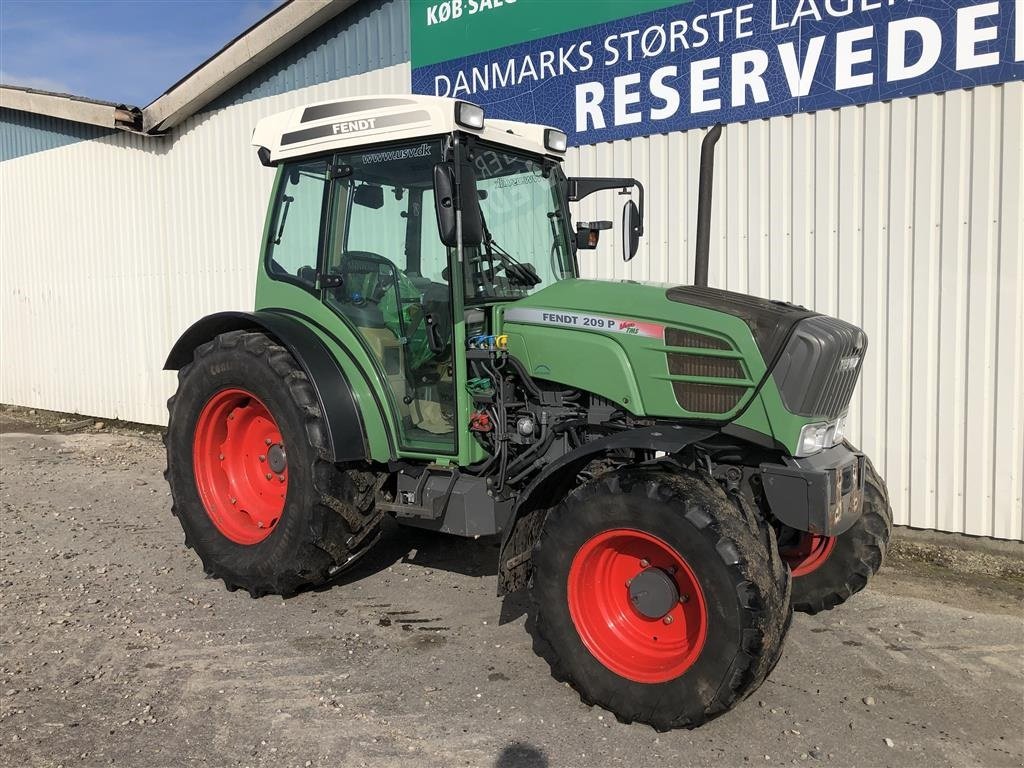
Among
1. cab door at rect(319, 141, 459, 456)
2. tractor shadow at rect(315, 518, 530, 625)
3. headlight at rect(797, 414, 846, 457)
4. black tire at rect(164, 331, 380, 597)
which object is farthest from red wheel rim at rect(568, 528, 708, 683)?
black tire at rect(164, 331, 380, 597)

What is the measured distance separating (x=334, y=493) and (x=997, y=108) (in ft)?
14.5

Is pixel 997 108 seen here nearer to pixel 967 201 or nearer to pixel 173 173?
pixel 967 201

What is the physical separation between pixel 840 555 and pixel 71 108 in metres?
10.1

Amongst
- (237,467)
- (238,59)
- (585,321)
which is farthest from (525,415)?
(238,59)

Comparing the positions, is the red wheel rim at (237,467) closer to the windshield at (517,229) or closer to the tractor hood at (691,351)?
the windshield at (517,229)

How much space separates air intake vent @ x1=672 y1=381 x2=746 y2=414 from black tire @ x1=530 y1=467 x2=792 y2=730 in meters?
0.29

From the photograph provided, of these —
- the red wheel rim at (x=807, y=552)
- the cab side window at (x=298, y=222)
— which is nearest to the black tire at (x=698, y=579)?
the red wheel rim at (x=807, y=552)

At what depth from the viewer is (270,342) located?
4.54 meters

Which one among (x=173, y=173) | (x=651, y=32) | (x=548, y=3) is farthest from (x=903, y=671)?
(x=173, y=173)

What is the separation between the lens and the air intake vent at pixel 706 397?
3.49 meters

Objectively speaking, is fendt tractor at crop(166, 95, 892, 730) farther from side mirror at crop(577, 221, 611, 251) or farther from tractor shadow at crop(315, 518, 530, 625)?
tractor shadow at crop(315, 518, 530, 625)

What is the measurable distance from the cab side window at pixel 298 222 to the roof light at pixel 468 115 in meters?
0.95

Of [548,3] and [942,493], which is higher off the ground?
[548,3]

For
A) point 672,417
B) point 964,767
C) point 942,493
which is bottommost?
point 964,767
